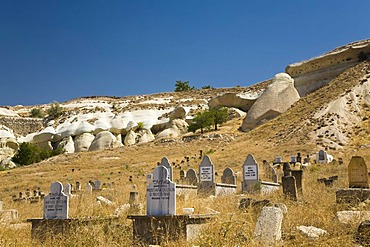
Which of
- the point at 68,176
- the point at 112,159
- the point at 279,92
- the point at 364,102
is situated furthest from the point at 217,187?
the point at 279,92

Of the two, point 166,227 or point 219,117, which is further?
point 219,117

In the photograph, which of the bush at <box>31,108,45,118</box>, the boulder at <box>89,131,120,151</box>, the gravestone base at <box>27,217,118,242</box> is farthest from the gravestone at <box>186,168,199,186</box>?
the bush at <box>31,108,45,118</box>

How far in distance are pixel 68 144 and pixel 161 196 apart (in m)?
45.4

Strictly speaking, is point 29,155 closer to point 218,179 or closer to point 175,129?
point 175,129

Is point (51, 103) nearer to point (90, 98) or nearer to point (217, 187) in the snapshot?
point (90, 98)

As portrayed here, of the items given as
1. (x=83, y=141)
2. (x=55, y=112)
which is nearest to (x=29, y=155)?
(x=83, y=141)

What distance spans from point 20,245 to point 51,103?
A: 78080 millimetres

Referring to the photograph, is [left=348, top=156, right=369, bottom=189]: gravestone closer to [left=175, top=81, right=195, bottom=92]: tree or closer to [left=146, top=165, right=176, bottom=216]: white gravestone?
[left=146, top=165, right=176, bottom=216]: white gravestone

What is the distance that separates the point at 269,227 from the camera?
576 centimetres

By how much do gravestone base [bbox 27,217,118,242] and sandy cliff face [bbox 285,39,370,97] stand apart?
4066 cm

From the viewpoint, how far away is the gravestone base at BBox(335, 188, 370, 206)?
7.90 m

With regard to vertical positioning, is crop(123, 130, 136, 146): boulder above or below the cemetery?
above

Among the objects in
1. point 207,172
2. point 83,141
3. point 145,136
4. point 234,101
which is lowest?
point 207,172

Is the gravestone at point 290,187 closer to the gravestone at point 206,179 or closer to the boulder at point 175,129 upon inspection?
the gravestone at point 206,179
